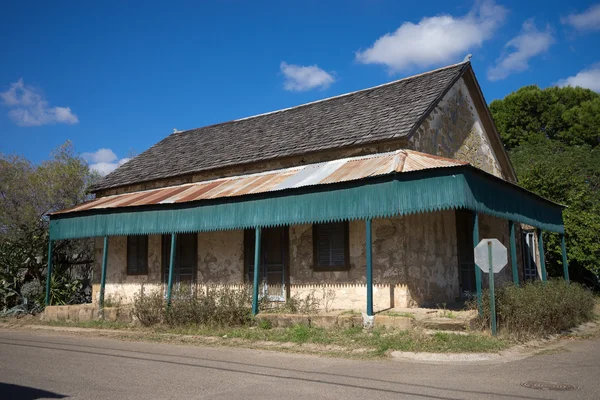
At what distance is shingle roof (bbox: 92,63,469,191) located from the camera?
13766 mm

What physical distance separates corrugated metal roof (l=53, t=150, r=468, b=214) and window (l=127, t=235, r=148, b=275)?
1369 millimetres

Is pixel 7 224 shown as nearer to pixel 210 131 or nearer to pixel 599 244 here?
pixel 210 131

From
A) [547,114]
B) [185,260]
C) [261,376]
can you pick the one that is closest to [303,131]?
[185,260]

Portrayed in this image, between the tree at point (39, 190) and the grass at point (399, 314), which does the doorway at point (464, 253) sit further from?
the tree at point (39, 190)

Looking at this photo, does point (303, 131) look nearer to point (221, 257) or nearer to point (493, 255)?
point (221, 257)

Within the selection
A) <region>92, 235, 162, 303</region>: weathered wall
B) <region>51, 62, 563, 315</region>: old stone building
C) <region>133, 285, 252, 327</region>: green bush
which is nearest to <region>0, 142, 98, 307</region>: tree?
<region>92, 235, 162, 303</region>: weathered wall

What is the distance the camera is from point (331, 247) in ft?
42.7

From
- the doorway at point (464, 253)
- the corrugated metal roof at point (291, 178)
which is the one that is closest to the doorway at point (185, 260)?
the corrugated metal roof at point (291, 178)

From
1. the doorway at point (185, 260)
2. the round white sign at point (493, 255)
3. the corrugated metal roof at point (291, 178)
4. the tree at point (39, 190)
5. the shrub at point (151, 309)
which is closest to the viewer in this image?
the round white sign at point (493, 255)

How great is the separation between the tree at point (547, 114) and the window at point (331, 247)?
22053 millimetres

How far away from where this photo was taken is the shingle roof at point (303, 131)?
45.2ft

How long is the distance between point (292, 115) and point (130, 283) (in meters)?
7.75

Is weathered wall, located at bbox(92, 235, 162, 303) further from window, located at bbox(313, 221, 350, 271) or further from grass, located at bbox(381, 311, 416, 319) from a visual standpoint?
grass, located at bbox(381, 311, 416, 319)

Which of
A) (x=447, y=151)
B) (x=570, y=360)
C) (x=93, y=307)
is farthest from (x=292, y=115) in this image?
(x=570, y=360)
